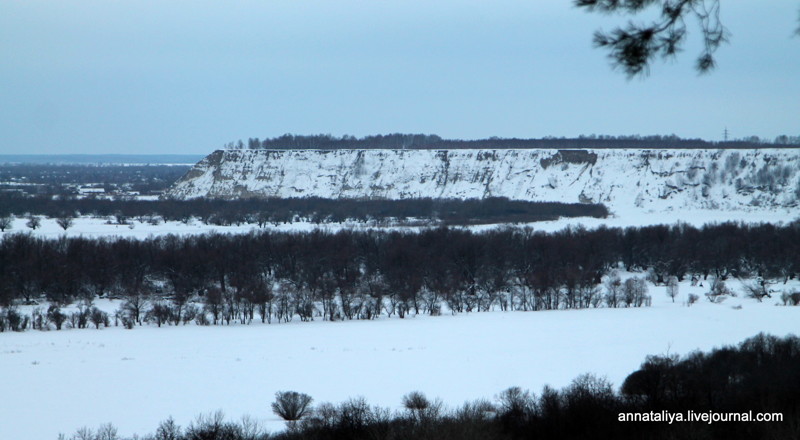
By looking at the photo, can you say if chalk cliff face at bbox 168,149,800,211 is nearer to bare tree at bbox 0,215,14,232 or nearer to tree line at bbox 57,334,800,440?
bare tree at bbox 0,215,14,232

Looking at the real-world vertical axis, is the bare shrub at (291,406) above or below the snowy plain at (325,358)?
above


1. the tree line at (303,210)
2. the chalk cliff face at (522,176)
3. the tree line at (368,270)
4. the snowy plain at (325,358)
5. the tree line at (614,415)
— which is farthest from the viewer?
the chalk cliff face at (522,176)

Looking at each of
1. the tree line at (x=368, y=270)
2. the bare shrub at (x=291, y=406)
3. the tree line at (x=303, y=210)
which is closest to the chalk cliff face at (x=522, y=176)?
the tree line at (x=303, y=210)

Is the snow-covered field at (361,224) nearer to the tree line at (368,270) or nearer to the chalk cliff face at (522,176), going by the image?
the chalk cliff face at (522,176)

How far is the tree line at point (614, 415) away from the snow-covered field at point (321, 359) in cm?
406

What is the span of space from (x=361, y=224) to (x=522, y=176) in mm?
42774

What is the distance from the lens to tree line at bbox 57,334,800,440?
10992 millimetres

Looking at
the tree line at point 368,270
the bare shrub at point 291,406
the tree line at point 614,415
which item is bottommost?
the tree line at point 368,270

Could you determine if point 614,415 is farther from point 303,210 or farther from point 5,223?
point 303,210

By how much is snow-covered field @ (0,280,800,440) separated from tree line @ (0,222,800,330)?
4.64 metres

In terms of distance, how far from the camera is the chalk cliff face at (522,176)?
108 m

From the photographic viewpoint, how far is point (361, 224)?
92.3m

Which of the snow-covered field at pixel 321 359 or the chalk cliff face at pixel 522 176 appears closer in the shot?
the snow-covered field at pixel 321 359

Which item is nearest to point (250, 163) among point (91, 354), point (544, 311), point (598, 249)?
point (598, 249)
